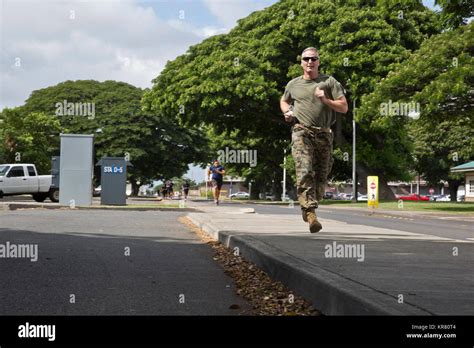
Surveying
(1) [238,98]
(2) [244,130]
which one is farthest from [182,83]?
(2) [244,130]

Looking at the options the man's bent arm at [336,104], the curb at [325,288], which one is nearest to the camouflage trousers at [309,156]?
the man's bent arm at [336,104]

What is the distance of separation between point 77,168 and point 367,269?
16.8 metres

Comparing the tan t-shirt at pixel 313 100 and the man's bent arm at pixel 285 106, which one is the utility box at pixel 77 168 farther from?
the tan t-shirt at pixel 313 100

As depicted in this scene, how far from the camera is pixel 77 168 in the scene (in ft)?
67.8

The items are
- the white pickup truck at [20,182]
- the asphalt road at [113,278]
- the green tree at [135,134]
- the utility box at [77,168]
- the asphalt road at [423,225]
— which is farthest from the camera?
the green tree at [135,134]

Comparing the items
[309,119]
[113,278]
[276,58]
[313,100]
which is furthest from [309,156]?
[276,58]

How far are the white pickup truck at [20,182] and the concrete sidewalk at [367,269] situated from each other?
23903 mm

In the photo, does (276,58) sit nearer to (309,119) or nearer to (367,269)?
(309,119)

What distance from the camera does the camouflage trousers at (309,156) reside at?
23.6 feet
